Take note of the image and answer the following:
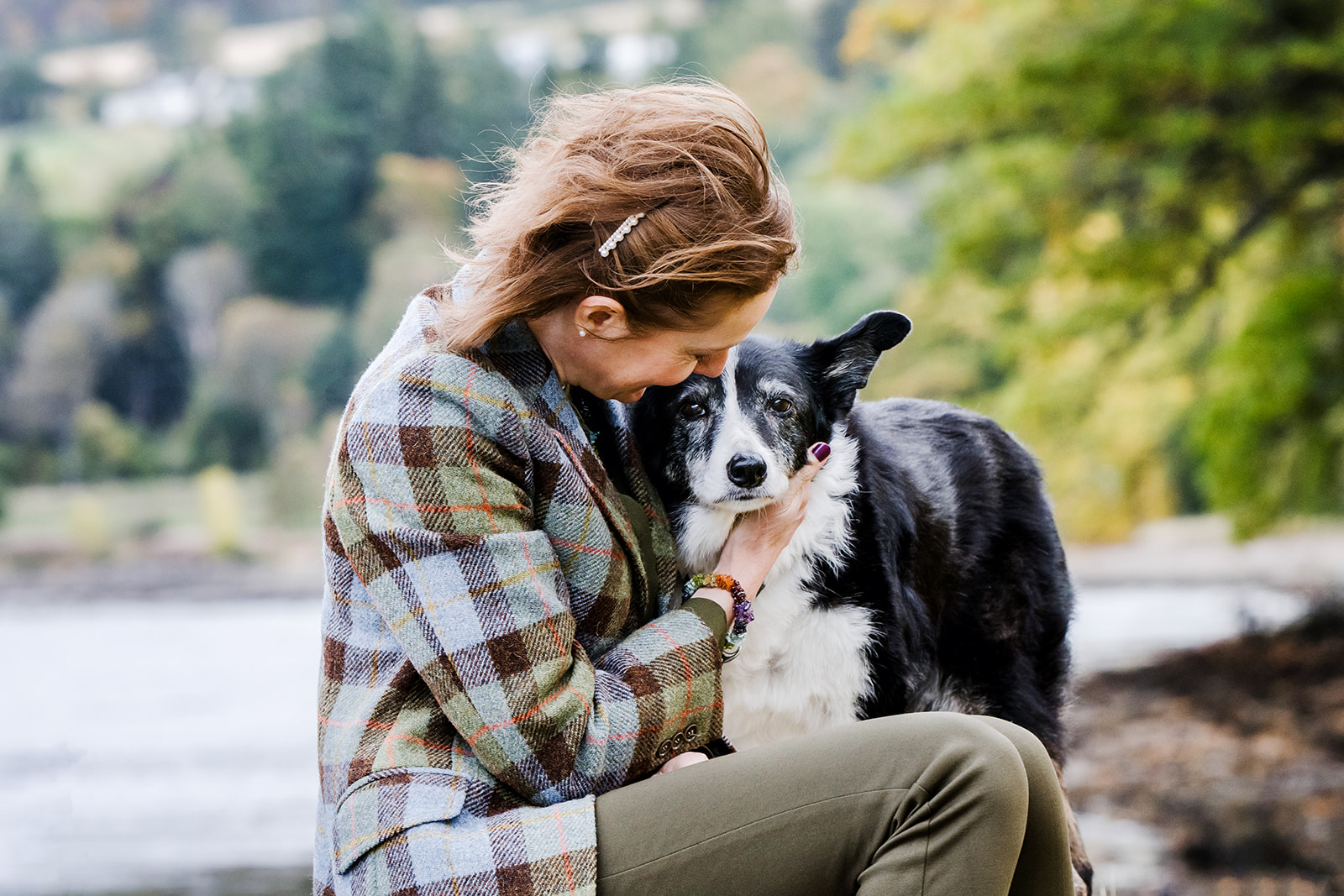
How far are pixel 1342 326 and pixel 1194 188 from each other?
1079 millimetres

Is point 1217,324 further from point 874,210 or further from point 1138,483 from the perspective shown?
point 874,210

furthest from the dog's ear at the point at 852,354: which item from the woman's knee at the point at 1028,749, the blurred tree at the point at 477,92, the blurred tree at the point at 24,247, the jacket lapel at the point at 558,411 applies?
the blurred tree at the point at 24,247

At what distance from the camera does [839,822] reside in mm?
1264

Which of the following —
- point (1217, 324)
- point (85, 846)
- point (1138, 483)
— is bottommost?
point (85, 846)

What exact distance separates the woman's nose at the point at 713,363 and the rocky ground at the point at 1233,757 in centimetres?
439

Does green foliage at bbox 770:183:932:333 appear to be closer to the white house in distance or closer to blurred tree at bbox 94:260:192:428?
the white house in distance

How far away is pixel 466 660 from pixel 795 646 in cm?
73

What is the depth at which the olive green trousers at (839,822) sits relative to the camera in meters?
1.24

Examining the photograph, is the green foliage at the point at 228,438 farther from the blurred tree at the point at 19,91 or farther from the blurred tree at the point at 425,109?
the blurred tree at the point at 19,91

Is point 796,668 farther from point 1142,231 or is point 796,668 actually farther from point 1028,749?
point 1142,231

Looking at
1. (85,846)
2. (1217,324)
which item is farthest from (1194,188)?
(85,846)

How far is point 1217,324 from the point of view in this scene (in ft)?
22.1

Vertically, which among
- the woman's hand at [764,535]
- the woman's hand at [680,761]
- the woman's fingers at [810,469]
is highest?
the woman's fingers at [810,469]

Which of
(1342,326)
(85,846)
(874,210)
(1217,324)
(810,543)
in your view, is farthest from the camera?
(874,210)
